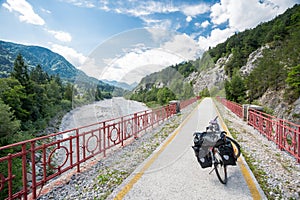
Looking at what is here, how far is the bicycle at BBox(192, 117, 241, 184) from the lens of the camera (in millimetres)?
3869

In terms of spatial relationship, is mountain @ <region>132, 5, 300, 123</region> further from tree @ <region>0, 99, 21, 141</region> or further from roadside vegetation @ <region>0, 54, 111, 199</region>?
tree @ <region>0, 99, 21, 141</region>

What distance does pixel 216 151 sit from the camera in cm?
404

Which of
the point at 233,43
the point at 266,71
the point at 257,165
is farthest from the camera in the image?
the point at 233,43

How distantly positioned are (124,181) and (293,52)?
94.3ft

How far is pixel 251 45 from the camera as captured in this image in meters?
71.4

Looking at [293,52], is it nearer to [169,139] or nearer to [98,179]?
[169,139]

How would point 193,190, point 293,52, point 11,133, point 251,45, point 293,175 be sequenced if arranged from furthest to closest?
point 251,45 < point 293,52 < point 11,133 < point 293,175 < point 193,190

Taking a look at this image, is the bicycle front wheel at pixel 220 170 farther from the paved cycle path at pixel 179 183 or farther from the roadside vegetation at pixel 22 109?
the roadside vegetation at pixel 22 109

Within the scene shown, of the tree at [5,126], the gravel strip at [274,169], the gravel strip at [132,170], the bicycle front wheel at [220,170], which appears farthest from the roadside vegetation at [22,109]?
the gravel strip at [274,169]

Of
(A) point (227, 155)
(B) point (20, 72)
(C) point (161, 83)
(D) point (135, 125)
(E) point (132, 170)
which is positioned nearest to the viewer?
(A) point (227, 155)

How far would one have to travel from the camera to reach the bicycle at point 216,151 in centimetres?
387

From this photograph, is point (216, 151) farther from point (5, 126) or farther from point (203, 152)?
point (5, 126)

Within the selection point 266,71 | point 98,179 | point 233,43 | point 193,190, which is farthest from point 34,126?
point 233,43

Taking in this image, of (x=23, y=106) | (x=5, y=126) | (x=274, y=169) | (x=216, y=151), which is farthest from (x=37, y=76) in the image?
(x=274, y=169)
